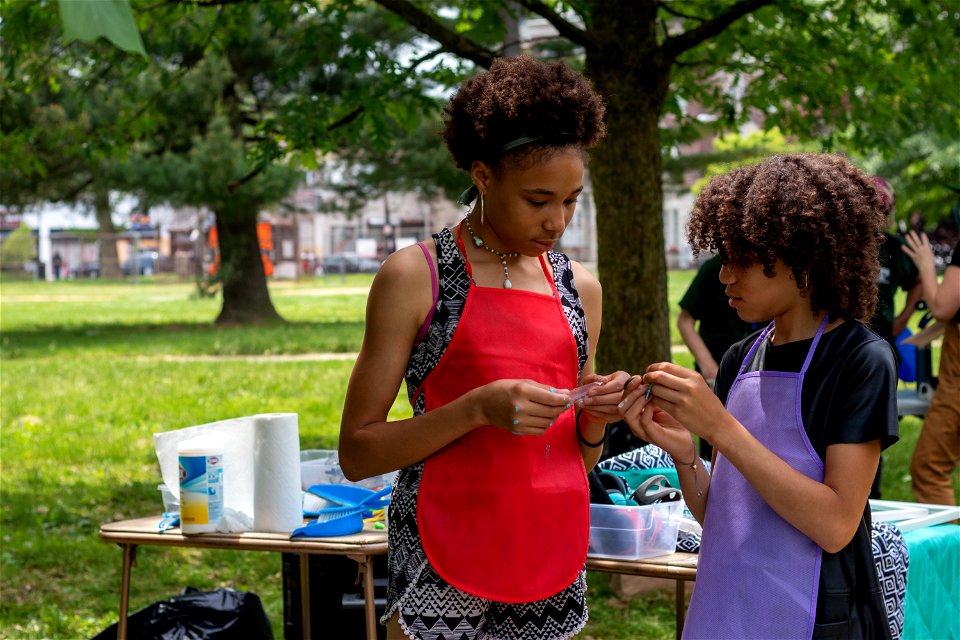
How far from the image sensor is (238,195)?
18.8 metres

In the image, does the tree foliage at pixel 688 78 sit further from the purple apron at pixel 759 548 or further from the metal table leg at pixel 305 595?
the purple apron at pixel 759 548

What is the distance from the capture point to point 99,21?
103 centimetres

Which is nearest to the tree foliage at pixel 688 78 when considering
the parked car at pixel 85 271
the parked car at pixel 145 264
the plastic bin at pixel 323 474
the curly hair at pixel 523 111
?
the plastic bin at pixel 323 474

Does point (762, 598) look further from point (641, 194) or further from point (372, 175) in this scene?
point (372, 175)

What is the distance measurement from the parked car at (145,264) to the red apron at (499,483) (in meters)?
54.8

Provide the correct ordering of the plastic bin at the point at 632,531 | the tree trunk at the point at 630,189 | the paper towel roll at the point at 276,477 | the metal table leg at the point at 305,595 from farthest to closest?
1. the tree trunk at the point at 630,189
2. the metal table leg at the point at 305,595
3. the paper towel roll at the point at 276,477
4. the plastic bin at the point at 632,531

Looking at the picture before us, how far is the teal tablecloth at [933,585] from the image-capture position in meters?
3.21

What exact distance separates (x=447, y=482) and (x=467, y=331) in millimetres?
290

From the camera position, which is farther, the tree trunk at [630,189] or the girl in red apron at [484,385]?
the tree trunk at [630,189]

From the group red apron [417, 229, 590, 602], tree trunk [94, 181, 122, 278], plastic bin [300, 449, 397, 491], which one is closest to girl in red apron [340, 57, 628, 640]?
red apron [417, 229, 590, 602]

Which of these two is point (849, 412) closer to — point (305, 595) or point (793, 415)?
point (793, 415)

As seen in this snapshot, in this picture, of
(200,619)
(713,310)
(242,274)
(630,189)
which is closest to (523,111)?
(200,619)

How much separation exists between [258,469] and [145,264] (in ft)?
200

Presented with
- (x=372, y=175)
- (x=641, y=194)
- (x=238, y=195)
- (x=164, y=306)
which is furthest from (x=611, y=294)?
(x=164, y=306)
